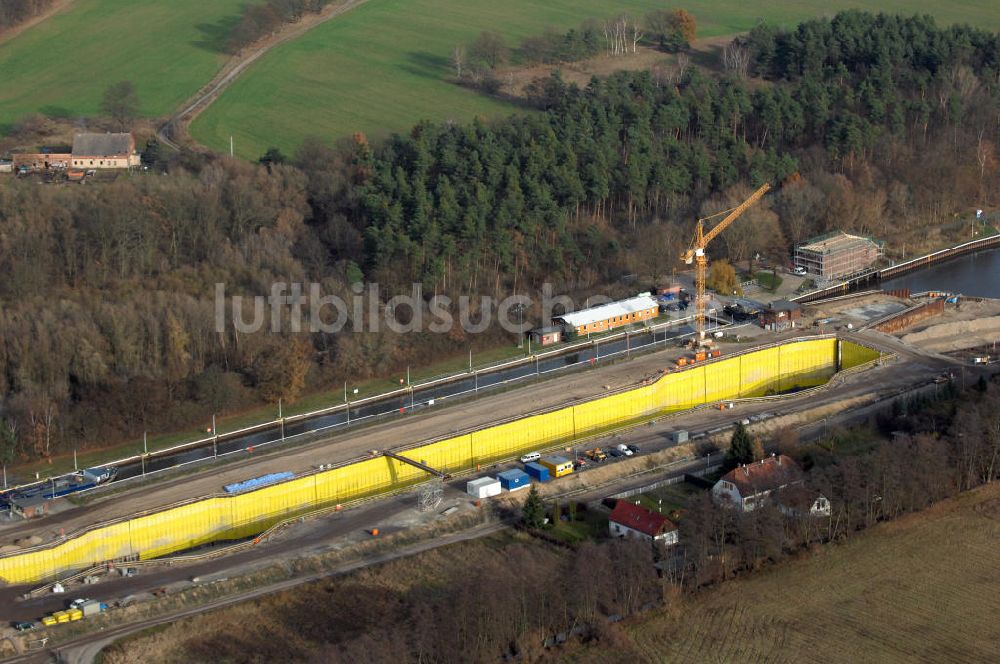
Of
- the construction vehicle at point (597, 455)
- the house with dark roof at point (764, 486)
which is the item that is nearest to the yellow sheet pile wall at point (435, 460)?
the construction vehicle at point (597, 455)

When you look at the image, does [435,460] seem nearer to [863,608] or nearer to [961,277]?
[863,608]

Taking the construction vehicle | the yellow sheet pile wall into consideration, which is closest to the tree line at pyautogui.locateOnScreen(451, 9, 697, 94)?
the yellow sheet pile wall

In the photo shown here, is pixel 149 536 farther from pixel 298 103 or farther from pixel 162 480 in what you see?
pixel 298 103

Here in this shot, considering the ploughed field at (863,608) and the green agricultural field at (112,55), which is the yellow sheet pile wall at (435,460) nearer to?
the ploughed field at (863,608)

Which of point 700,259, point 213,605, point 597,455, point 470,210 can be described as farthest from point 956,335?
point 213,605

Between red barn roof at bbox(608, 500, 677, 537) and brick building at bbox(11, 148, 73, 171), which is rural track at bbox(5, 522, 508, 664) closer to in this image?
red barn roof at bbox(608, 500, 677, 537)

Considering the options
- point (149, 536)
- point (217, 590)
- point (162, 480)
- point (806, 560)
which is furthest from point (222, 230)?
point (806, 560)
